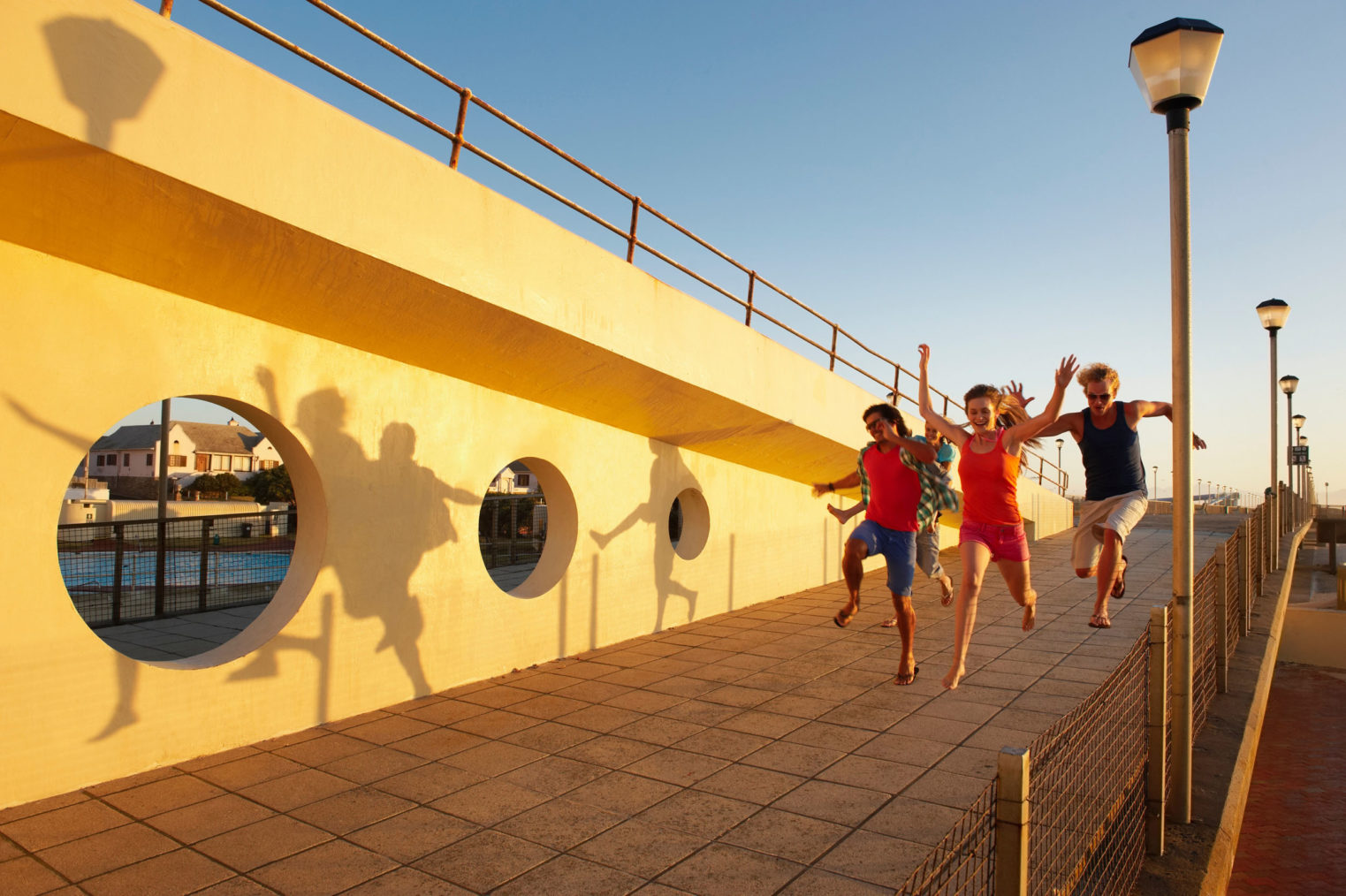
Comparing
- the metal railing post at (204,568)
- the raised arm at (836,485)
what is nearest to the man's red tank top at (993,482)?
the raised arm at (836,485)

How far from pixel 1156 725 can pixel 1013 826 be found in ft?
7.96

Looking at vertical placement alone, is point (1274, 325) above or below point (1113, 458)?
above

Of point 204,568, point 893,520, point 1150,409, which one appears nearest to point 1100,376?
point 1150,409

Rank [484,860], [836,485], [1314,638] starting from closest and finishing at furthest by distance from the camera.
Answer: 1. [484,860]
2. [836,485]
3. [1314,638]

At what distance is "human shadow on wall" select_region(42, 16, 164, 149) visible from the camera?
3.75 meters

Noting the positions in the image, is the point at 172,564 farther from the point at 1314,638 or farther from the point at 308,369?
the point at 1314,638

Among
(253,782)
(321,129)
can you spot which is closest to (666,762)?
(253,782)

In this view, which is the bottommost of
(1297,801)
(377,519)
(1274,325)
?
(1297,801)

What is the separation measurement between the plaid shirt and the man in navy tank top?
3.63ft

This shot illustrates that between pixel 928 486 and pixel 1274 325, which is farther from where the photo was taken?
pixel 1274 325

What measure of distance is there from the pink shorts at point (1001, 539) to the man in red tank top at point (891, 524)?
0.89 m

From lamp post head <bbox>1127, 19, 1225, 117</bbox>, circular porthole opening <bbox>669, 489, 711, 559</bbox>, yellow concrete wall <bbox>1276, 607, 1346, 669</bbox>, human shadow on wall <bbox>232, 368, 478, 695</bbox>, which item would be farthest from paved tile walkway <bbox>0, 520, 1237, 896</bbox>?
yellow concrete wall <bbox>1276, 607, 1346, 669</bbox>

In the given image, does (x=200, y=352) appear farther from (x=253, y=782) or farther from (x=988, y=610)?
(x=988, y=610)

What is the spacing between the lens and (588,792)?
4.54 meters
